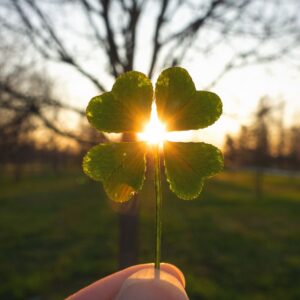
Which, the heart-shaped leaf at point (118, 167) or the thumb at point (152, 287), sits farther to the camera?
the thumb at point (152, 287)

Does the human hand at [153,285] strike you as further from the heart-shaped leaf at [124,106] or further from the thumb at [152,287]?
the heart-shaped leaf at [124,106]

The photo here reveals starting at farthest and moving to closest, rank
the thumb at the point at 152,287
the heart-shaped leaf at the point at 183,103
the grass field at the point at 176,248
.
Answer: the grass field at the point at 176,248 → the thumb at the point at 152,287 → the heart-shaped leaf at the point at 183,103

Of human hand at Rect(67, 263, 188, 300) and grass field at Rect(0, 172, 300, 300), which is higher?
human hand at Rect(67, 263, 188, 300)

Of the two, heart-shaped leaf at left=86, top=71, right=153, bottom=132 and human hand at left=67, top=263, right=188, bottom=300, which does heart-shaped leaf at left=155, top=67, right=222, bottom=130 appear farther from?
human hand at left=67, top=263, right=188, bottom=300

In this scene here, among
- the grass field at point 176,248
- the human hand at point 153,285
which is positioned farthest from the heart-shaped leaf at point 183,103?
the grass field at point 176,248

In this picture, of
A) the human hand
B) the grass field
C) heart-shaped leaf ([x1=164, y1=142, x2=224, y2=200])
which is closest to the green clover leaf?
heart-shaped leaf ([x1=164, y1=142, x2=224, y2=200])

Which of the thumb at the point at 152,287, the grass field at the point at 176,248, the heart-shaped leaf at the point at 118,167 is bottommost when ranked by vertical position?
the grass field at the point at 176,248

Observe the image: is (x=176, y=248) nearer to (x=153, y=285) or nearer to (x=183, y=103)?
(x=153, y=285)
